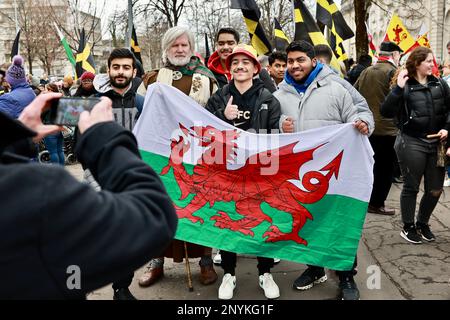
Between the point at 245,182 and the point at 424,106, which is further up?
the point at 424,106

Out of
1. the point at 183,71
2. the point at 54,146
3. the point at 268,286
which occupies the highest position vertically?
the point at 183,71

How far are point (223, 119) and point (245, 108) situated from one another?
0.22m

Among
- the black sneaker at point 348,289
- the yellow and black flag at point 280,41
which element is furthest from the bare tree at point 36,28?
the black sneaker at point 348,289

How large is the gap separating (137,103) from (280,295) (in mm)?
2049

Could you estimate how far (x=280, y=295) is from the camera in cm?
388

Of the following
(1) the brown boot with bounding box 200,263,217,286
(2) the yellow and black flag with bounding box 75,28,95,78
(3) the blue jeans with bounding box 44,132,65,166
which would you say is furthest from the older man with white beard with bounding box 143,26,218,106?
(2) the yellow and black flag with bounding box 75,28,95,78

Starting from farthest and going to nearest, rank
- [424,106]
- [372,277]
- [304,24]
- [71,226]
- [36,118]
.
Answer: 1. [304,24]
2. [424,106]
3. [372,277]
4. [36,118]
5. [71,226]

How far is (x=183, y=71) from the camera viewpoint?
434 cm

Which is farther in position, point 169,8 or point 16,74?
point 169,8

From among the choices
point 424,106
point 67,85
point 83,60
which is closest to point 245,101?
point 424,106

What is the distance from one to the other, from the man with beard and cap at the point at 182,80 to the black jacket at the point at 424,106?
6.36 ft

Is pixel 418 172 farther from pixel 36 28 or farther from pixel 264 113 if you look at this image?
pixel 36 28

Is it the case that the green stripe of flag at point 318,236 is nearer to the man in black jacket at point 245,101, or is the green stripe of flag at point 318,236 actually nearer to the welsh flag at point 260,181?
the welsh flag at point 260,181

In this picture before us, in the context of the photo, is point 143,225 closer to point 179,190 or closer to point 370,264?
point 179,190
